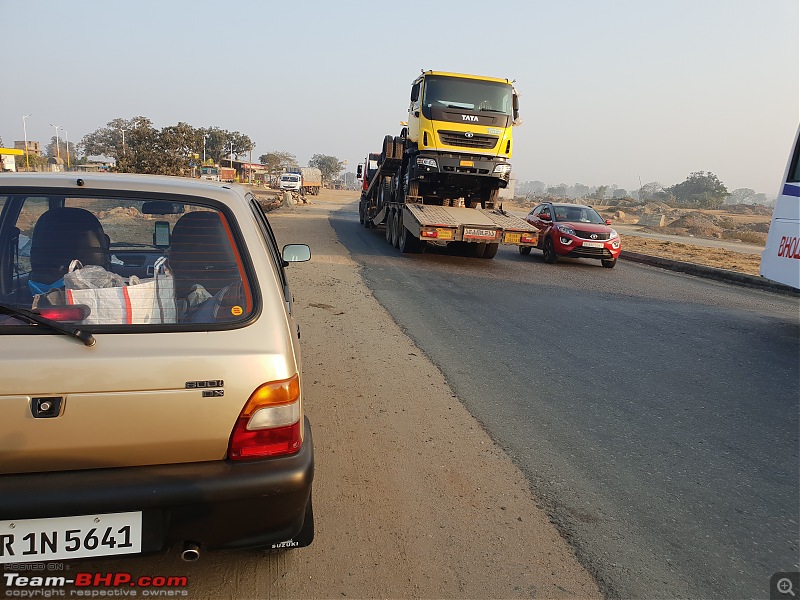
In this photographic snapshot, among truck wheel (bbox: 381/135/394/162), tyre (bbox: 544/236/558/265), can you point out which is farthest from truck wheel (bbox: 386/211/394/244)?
tyre (bbox: 544/236/558/265)

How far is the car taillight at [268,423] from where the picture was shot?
7.80ft

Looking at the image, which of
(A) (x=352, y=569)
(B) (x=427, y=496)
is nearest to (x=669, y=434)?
(B) (x=427, y=496)

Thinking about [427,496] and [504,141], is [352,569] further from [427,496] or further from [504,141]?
[504,141]

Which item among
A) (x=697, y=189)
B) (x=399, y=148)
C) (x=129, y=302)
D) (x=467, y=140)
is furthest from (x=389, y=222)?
(x=697, y=189)

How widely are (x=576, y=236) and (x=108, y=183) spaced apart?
13.4 metres

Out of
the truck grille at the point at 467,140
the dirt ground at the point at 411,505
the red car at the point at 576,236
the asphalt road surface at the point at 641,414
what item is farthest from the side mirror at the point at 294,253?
the red car at the point at 576,236

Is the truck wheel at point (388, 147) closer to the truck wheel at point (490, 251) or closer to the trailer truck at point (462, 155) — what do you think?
the trailer truck at point (462, 155)

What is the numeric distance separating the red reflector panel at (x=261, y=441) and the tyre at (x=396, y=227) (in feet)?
42.7

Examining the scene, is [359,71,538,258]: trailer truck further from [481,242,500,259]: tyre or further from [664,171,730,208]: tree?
[664,171,730,208]: tree

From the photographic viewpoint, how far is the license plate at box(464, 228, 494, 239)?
524 inches

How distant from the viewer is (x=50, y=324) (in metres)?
2.22

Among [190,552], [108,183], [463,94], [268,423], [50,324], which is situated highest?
[463,94]

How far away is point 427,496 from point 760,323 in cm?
771

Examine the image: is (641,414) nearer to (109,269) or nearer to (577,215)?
(109,269)
